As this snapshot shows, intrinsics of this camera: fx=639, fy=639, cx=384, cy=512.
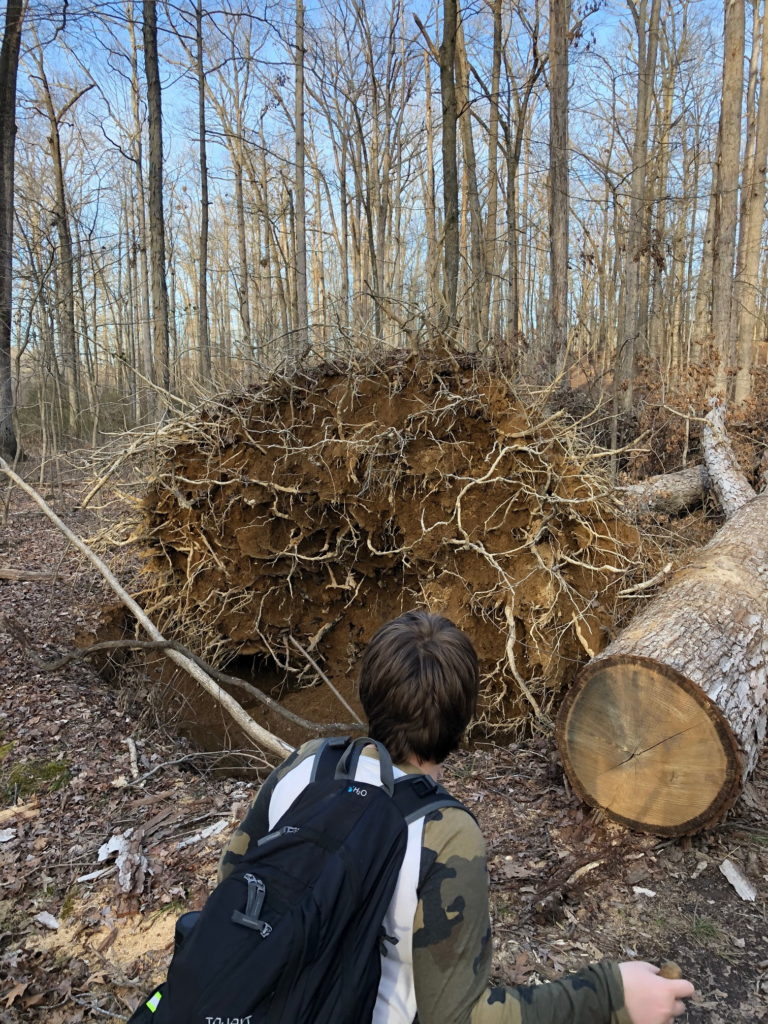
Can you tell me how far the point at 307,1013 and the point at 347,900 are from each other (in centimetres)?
18

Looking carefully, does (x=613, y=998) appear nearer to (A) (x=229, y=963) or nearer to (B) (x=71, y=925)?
(A) (x=229, y=963)

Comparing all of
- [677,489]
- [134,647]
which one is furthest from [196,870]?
[677,489]

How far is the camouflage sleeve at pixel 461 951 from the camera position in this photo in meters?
1.14

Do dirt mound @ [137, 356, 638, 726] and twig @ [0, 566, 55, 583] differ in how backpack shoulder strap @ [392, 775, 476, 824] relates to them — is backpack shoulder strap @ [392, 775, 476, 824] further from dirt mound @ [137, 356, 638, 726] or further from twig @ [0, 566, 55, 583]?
twig @ [0, 566, 55, 583]

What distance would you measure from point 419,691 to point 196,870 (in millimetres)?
2436

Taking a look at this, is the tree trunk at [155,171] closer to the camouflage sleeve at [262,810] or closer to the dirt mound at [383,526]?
the dirt mound at [383,526]

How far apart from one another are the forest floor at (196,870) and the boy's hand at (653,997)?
4.86ft

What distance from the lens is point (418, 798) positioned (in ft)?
3.94

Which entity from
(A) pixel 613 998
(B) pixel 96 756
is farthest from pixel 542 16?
(A) pixel 613 998

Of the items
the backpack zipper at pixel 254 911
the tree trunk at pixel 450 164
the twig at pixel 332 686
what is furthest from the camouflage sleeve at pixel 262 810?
the tree trunk at pixel 450 164

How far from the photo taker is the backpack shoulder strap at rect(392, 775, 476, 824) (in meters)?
1.18

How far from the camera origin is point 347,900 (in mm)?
1066

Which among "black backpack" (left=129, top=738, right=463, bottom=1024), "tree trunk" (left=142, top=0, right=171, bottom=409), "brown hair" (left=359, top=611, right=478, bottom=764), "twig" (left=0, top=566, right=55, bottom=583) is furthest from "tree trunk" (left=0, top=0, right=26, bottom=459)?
"black backpack" (left=129, top=738, right=463, bottom=1024)

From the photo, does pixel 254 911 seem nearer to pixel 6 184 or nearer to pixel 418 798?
pixel 418 798
